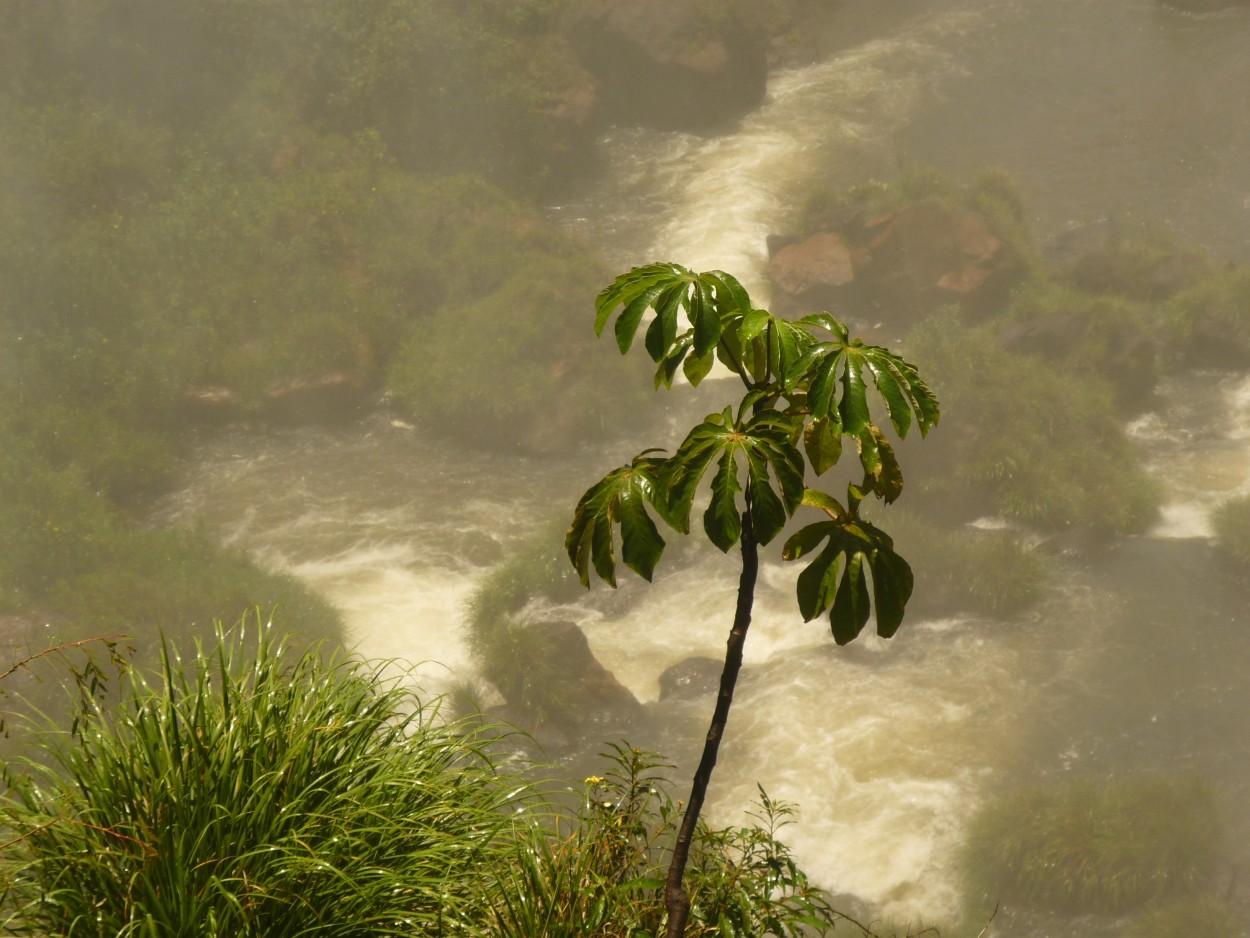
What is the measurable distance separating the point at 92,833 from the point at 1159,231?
1763 cm

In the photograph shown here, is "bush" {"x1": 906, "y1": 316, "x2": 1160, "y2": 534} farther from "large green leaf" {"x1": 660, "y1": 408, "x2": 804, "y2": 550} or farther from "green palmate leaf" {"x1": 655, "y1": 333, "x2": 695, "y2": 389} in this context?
"large green leaf" {"x1": 660, "y1": 408, "x2": 804, "y2": 550}

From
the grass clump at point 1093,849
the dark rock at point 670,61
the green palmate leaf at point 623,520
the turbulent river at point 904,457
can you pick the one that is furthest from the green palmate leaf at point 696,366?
the dark rock at point 670,61

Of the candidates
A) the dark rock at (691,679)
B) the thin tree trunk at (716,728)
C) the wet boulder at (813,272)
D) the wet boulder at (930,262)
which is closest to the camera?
the thin tree trunk at (716,728)

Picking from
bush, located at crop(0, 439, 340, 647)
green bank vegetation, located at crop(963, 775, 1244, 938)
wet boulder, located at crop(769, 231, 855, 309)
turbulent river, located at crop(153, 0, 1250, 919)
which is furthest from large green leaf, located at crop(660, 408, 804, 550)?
wet boulder, located at crop(769, 231, 855, 309)

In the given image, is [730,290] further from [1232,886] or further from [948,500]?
[948,500]

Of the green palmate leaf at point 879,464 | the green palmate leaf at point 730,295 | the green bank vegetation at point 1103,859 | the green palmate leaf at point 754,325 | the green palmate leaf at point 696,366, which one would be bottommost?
the green bank vegetation at point 1103,859

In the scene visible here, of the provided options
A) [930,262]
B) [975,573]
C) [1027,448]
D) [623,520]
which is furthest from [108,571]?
[623,520]

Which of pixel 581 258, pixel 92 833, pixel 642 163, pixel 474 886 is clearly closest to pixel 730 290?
pixel 474 886

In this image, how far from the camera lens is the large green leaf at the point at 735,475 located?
2213 millimetres

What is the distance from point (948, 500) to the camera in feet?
44.3

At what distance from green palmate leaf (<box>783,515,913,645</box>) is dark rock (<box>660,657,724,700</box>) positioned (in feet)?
30.6

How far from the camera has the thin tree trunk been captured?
243cm

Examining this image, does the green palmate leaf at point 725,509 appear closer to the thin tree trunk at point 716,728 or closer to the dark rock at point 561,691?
the thin tree trunk at point 716,728

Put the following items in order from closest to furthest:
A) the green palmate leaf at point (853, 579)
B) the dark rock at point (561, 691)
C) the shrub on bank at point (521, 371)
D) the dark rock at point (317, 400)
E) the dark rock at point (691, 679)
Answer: the green palmate leaf at point (853, 579) < the dark rock at point (561, 691) < the dark rock at point (691, 679) < the shrub on bank at point (521, 371) < the dark rock at point (317, 400)
